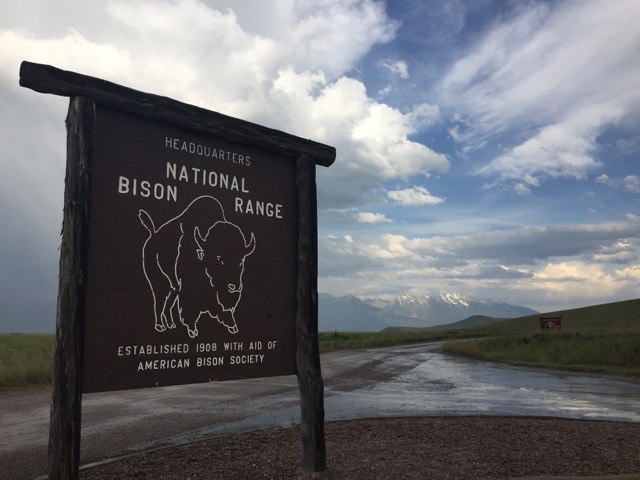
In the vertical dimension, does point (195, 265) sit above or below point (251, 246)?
below

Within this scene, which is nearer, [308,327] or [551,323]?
[308,327]

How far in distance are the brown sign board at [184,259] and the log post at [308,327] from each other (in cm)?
11

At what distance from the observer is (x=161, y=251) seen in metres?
4.71

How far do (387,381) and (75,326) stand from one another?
510 inches

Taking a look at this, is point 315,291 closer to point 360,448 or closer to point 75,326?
point 360,448

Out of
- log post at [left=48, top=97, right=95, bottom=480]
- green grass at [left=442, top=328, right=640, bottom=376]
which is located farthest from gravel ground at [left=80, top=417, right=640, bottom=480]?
green grass at [left=442, top=328, right=640, bottom=376]

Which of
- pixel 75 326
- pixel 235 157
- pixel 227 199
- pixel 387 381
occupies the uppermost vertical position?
pixel 235 157

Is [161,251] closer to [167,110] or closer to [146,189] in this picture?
[146,189]

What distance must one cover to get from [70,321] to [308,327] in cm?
252

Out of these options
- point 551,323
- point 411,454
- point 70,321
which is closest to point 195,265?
point 70,321

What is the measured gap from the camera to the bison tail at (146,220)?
4.62 meters

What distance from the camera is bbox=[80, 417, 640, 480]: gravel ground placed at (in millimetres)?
5375

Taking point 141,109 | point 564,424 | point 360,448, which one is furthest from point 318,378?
point 564,424

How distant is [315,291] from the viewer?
19.3ft
